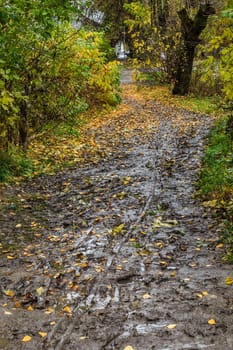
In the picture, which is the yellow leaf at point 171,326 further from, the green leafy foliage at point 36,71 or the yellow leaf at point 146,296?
the green leafy foliage at point 36,71

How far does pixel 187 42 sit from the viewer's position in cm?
1905

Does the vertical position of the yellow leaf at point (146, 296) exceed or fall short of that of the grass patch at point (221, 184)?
it falls short

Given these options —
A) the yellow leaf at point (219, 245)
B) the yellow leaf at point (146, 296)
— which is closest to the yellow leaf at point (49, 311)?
the yellow leaf at point (146, 296)

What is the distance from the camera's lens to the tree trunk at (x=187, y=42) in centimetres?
1814

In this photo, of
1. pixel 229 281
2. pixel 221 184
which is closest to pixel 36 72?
pixel 221 184

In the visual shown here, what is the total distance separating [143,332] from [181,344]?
369mm

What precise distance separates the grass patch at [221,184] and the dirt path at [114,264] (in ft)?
0.63

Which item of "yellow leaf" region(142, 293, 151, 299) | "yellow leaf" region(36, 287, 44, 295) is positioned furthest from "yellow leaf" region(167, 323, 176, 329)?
"yellow leaf" region(36, 287, 44, 295)

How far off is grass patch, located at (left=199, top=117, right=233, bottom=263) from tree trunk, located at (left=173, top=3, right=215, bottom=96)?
9599 mm

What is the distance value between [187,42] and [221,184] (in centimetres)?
1303

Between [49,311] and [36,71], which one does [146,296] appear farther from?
[36,71]

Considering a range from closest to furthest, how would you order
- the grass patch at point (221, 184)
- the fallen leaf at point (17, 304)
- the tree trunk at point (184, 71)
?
the fallen leaf at point (17, 304), the grass patch at point (221, 184), the tree trunk at point (184, 71)

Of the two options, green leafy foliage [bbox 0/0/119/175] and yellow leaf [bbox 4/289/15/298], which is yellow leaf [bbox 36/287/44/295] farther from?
green leafy foliage [bbox 0/0/119/175]

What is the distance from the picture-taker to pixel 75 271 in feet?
16.9
